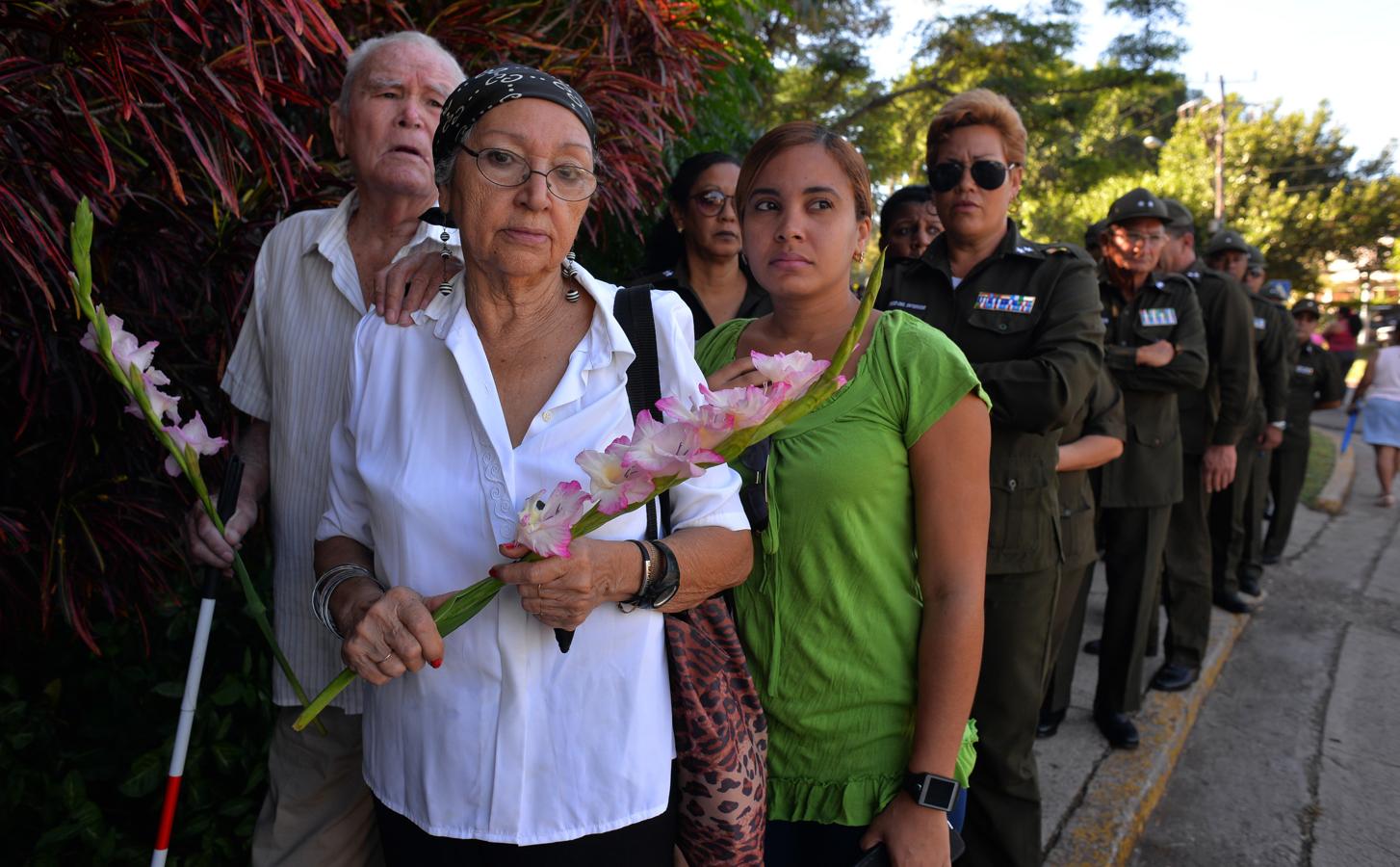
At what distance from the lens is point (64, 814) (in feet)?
8.70

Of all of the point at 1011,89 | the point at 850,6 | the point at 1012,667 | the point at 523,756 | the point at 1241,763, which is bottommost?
the point at 1241,763

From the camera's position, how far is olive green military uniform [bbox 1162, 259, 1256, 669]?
16.4 ft

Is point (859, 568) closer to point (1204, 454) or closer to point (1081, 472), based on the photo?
point (1081, 472)

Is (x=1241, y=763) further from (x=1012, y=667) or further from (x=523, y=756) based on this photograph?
(x=523, y=756)

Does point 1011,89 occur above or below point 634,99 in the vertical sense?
above

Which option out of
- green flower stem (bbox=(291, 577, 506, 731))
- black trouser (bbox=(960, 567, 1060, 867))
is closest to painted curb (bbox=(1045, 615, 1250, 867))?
black trouser (bbox=(960, 567, 1060, 867))

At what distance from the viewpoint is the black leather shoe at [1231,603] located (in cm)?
622

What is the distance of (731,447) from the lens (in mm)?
1236

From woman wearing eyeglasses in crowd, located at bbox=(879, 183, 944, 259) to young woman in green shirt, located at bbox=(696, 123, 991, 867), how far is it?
→ 7.57 ft

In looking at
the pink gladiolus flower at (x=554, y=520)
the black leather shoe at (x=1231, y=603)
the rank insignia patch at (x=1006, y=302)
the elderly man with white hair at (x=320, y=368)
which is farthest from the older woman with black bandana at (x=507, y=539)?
the black leather shoe at (x=1231, y=603)

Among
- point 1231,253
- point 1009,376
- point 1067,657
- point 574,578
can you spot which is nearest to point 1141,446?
point 1067,657

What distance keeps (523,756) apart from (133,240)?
1770 millimetres

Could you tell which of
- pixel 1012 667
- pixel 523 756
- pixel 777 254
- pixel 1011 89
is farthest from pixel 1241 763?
pixel 1011 89

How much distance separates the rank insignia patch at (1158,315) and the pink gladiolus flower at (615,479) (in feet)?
13.1
